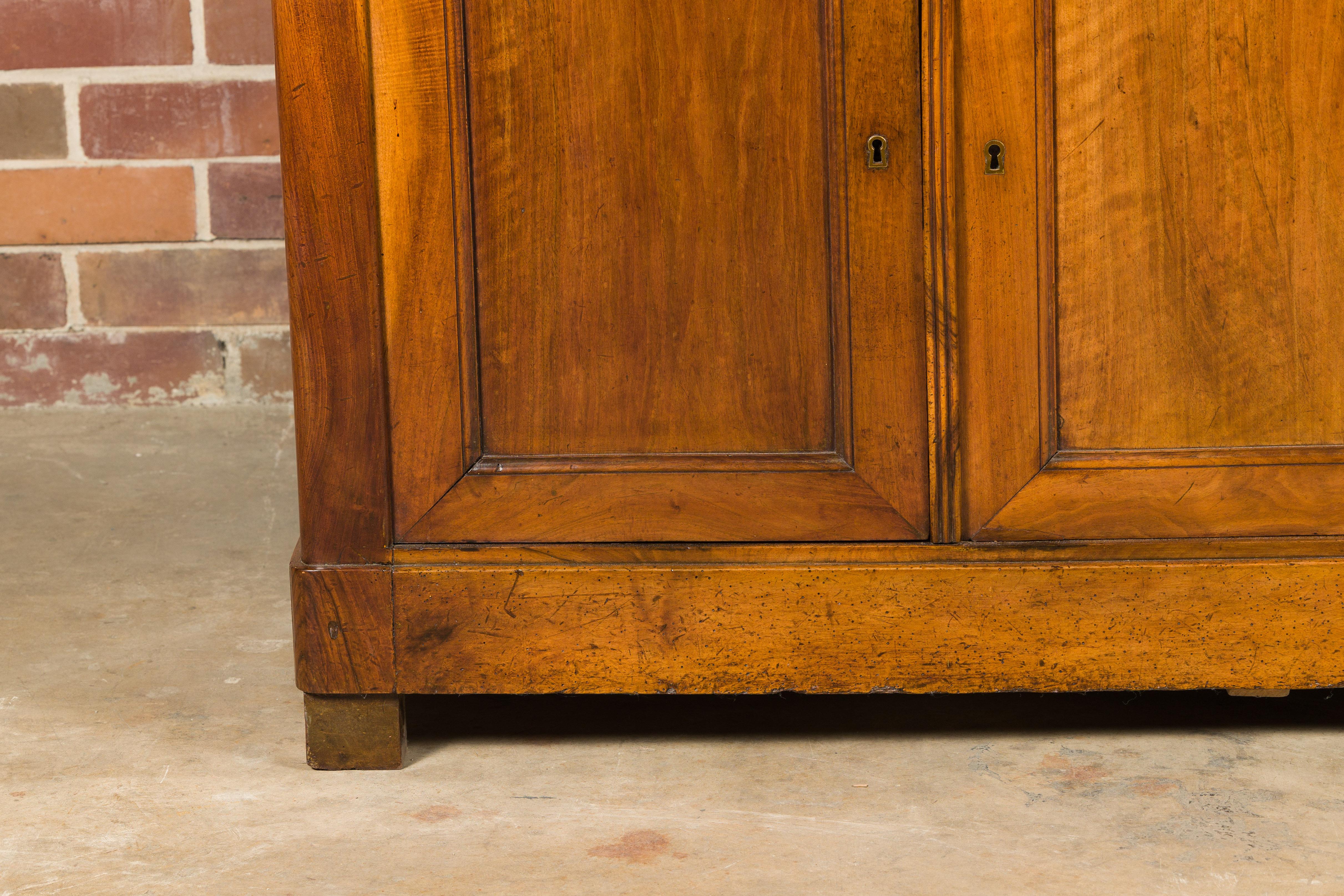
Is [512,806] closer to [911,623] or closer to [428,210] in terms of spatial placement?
[911,623]

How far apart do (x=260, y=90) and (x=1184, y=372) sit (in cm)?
230

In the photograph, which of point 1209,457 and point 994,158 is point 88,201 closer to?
point 994,158

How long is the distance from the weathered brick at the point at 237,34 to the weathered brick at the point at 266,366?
1.98 ft

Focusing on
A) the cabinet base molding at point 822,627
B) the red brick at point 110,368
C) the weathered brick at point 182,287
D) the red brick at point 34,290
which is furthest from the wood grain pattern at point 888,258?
the red brick at point 34,290

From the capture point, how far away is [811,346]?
54.5 inches

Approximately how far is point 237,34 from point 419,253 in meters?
1.95

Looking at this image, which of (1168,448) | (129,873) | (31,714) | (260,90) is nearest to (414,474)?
(129,873)

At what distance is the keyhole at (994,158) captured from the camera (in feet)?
4.42

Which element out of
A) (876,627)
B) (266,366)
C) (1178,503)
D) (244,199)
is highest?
(244,199)

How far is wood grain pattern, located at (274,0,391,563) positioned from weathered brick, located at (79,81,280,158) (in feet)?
5.87

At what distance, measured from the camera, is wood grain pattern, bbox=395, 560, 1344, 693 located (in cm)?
138

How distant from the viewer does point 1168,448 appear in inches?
54.2

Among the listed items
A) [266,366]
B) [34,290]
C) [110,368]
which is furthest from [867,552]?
[34,290]

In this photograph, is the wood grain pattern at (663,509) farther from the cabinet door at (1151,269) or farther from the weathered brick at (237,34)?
the weathered brick at (237,34)
